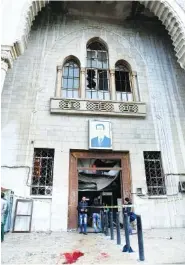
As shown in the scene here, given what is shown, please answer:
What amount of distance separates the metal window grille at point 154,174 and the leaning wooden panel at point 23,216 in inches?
162

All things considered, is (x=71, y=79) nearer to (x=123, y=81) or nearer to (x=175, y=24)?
(x=123, y=81)

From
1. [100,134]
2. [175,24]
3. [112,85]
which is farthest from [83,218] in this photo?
[175,24]

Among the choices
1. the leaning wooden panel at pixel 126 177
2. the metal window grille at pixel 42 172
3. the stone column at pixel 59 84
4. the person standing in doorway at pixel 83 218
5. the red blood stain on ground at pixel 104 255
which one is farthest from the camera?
the stone column at pixel 59 84

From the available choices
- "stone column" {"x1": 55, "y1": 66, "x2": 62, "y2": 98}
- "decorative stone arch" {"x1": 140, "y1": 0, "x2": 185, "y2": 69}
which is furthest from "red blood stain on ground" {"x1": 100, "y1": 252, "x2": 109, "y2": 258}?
"decorative stone arch" {"x1": 140, "y1": 0, "x2": 185, "y2": 69}

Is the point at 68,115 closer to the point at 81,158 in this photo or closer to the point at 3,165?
the point at 81,158

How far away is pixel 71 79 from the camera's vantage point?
31.8 feet

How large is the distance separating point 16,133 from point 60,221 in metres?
3.38


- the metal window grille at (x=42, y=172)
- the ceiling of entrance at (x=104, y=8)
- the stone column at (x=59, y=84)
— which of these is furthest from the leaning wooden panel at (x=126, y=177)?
the ceiling of entrance at (x=104, y=8)

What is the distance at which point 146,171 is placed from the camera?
27.6 ft

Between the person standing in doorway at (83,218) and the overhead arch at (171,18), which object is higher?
the overhead arch at (171,18)

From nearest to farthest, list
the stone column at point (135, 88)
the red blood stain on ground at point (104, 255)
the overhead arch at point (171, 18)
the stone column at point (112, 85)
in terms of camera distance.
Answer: the red blood stain on ground at point (104, 255)
the overhead arch at point (171, 18)
the stone column at point (112, 85)
the stone column at point (135, 88)

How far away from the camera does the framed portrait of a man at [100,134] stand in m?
8.24

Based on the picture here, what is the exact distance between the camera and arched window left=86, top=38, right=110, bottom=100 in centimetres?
953

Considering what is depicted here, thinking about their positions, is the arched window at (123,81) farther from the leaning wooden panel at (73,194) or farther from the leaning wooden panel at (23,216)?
the leaning wooden panel at (23,216)
